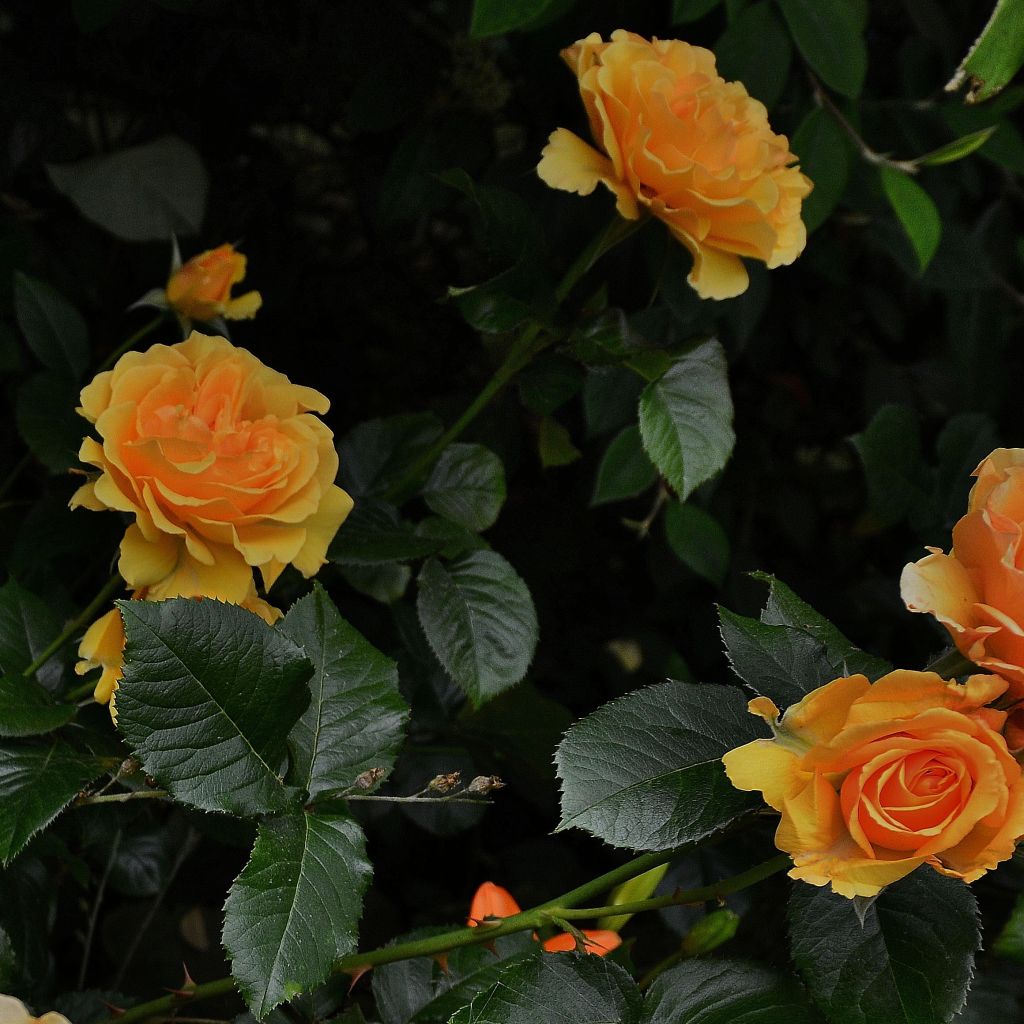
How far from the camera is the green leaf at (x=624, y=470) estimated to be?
0.78m

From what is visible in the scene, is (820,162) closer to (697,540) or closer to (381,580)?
(697,540)

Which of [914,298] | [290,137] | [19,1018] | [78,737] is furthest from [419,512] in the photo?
[914,298]

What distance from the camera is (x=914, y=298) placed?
4.22 ft

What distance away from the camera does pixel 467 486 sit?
67cm

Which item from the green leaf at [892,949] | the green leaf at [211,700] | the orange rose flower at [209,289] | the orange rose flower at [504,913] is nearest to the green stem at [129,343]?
the orange rose flower at [209,289]

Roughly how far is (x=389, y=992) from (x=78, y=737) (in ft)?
0.60

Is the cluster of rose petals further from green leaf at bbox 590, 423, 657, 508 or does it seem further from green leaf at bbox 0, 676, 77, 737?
green leaf at bbox 590, 423, 657, 508

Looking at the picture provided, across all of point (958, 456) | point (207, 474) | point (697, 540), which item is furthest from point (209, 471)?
point (958, 456)

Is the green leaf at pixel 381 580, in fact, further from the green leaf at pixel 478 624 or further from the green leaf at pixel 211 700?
the green leaf at pixel 211 700

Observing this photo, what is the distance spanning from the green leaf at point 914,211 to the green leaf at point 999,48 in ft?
0.76

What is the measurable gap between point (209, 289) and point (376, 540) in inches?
7.3

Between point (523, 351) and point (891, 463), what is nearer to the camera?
point (523, 351)

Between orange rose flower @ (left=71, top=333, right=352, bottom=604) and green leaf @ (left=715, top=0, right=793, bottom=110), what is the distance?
374mm

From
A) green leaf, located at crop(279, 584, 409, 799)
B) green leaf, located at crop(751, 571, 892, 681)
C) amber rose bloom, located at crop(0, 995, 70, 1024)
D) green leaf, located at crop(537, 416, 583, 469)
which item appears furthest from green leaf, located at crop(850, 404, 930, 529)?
amber rose bloom, located at crop(0, 995, 70, 1024)
